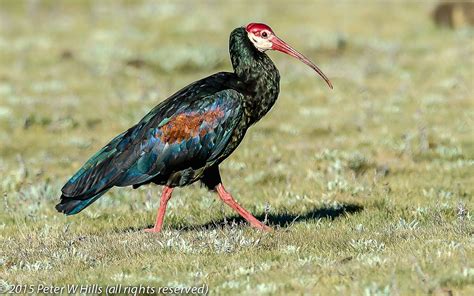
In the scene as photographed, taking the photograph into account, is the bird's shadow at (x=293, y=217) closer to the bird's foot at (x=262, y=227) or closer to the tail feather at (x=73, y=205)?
the bird's foot at (x=262, y=227)

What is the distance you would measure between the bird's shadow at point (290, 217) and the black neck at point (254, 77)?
1312mm

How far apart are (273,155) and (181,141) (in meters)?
6.06

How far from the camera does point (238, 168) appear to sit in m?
15.2

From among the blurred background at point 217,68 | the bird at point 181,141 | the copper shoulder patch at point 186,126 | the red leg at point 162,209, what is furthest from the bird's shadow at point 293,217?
the blurred background at point 217,68

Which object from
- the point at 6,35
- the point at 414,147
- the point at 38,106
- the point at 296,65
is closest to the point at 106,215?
the point at 414,147

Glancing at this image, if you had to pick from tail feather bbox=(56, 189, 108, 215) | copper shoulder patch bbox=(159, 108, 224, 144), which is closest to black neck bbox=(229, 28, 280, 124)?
copper shoulder patch bbox=(159, 108, 224, 144)

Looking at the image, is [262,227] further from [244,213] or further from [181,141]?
[181,141]

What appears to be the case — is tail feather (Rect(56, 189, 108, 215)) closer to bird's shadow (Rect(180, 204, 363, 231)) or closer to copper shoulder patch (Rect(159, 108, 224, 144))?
copper shoulder patch (Rect(159, 108, 224, 144))

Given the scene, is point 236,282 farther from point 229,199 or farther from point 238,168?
point 238,168

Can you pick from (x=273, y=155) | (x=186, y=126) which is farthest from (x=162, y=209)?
(x=273, y=155)

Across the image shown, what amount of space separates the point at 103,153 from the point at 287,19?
23990 millimetres

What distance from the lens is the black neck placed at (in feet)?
34.0

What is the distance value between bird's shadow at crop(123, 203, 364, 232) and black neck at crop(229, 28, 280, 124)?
131cm

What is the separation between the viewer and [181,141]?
10109 mm
